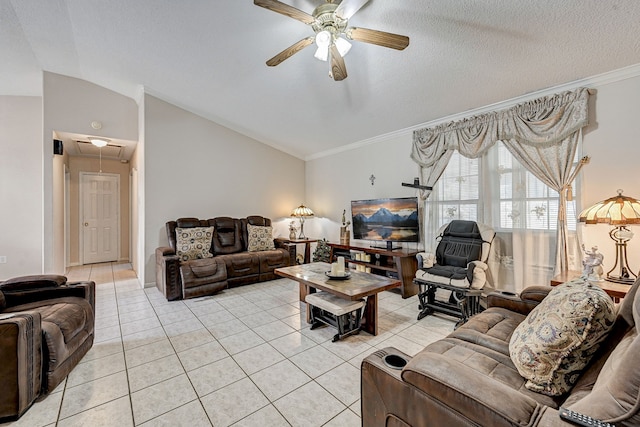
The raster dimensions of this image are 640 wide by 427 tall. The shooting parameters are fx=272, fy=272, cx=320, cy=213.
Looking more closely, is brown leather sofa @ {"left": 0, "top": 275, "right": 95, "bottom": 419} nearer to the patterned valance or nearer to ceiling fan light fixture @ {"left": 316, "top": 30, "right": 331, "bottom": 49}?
ceiling fan light fixture @ {"left": 316, "top": 30, "right": 331, "bottom": 49}

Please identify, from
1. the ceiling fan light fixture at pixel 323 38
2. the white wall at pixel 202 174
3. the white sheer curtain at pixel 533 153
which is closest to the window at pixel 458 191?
the white sheer curtain at pixel 533 153

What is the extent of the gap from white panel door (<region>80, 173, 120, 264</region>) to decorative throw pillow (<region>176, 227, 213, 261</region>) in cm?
340

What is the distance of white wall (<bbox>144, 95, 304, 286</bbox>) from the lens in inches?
178

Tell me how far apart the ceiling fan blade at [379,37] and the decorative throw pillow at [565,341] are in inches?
76.1

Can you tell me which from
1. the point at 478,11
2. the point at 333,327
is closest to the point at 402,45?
the point at 478,11

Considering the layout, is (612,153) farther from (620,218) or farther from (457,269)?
(457,269)

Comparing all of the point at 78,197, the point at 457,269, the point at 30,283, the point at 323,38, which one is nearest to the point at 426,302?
the point at 457,269

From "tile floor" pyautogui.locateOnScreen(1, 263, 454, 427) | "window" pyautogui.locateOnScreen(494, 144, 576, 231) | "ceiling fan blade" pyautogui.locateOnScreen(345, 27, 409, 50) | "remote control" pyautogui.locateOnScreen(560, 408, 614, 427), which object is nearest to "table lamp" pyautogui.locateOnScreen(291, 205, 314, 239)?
"tile floor" pyautogui.locateOnScreen(1, 263, 454, 427)

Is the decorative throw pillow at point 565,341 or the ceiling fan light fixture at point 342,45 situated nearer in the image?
the decorative throw pillow at point 565,341

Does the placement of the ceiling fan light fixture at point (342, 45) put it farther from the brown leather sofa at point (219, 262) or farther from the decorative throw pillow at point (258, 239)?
the decorative throw pillow at point (258, 239)

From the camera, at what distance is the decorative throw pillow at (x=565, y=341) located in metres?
1.08

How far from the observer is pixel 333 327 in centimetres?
286

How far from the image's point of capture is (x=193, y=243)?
4.43 metres

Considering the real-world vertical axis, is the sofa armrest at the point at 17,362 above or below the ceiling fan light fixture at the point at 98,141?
below
